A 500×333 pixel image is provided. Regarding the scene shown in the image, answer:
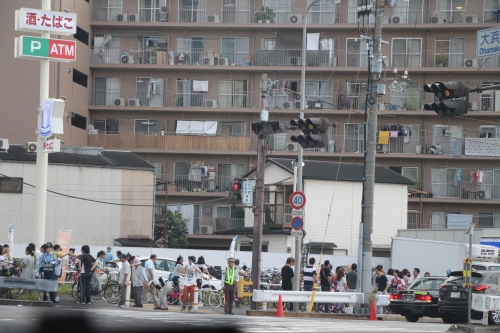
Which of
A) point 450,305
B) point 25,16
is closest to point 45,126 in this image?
point 25,16

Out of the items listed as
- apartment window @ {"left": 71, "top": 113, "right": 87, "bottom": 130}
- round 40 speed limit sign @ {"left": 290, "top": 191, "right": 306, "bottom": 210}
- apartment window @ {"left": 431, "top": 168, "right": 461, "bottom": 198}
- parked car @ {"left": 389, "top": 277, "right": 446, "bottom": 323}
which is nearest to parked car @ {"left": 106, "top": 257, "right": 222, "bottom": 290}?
round 40 speed limit sign @ {"left": 290, "top": 191, "right": 306, "bottom": 210}

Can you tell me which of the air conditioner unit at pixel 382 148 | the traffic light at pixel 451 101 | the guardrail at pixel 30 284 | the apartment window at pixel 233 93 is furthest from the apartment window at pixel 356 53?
the traffic light at pixel 451 101

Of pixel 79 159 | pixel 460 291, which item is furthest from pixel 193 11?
pixel 460 291

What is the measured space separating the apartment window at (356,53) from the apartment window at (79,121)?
58.3 feet

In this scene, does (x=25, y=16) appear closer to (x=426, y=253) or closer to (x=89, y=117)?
(x=426, y=253)

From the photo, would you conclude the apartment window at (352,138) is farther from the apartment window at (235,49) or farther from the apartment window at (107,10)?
the apartment window at (107,10)

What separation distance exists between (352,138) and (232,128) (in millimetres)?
7974

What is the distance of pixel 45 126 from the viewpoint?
30.7 meters

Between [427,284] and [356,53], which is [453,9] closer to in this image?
[356,53]

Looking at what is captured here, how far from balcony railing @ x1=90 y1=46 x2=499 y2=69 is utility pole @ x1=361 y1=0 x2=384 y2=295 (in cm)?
3138

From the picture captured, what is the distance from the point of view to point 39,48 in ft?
102

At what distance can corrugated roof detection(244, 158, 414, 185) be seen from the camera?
48938mm

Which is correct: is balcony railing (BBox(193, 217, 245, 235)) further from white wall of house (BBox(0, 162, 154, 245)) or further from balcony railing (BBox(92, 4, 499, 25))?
balcony railing (BBox(92, 4, 499, 25))

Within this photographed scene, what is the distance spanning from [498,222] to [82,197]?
26447 mm
